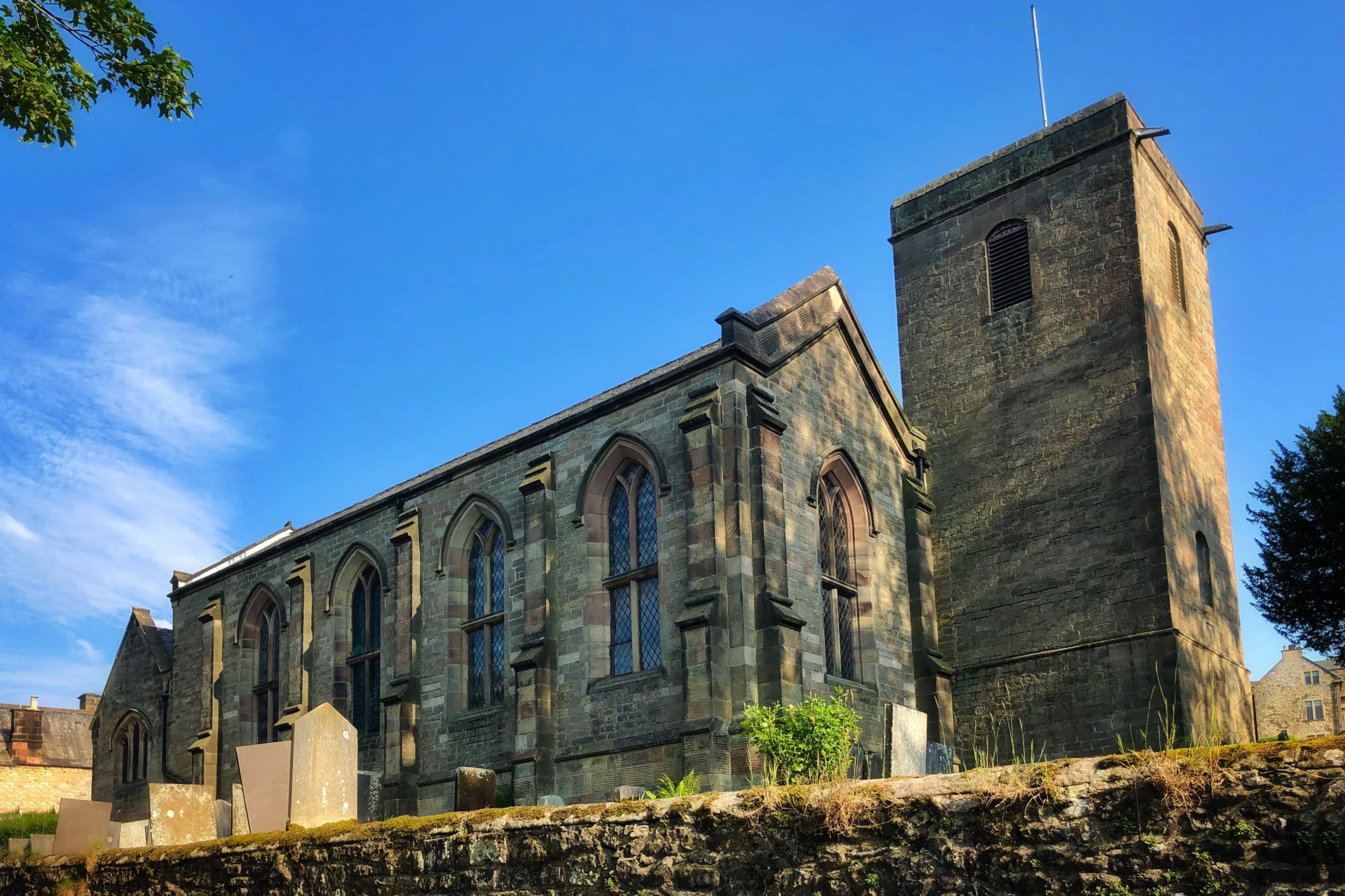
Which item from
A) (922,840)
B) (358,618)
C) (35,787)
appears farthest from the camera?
(35,787)

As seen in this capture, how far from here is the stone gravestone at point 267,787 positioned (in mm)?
10977

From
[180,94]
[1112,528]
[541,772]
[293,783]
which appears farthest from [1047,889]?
[1112,528]

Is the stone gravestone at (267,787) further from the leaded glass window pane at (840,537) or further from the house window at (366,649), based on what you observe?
the house window at (366,649)

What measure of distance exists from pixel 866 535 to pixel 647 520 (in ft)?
13.9

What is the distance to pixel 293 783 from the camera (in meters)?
10.7

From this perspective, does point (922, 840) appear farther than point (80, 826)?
No

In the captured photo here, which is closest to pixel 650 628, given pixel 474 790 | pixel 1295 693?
pixel 474 790

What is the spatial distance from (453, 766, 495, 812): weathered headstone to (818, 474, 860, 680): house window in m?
10.1

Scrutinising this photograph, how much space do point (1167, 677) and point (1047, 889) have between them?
15097mm

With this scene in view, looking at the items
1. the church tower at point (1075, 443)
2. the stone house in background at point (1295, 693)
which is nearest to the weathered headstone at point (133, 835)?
the church tower at point (1075, 443)

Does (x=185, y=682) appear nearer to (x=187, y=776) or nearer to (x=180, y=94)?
(x=187, y=776)

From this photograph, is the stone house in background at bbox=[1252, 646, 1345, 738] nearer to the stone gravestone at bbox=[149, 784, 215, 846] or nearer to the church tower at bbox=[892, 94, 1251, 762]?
the church tower at bbox=[892, 94, 1251, 762]

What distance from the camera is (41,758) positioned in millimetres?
51188

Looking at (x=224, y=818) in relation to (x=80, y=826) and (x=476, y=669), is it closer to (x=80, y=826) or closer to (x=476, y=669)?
(x=80, y=826)
